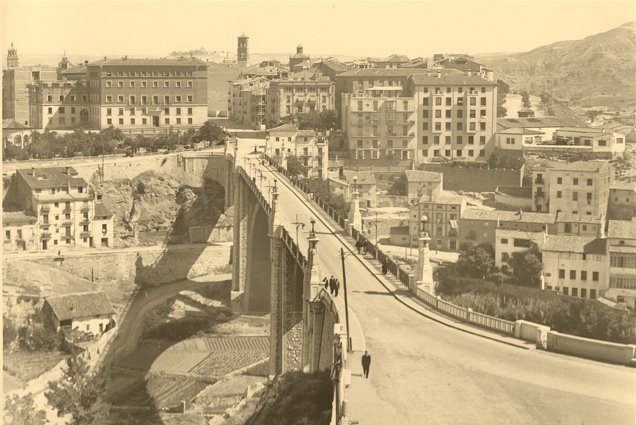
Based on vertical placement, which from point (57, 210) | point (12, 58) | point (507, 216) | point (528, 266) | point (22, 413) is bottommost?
point (22, 413)

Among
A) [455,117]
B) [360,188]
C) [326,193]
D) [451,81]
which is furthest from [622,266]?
[451,81]

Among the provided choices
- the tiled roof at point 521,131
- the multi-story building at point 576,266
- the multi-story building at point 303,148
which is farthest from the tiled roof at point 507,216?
the tiled roof at point 521,131

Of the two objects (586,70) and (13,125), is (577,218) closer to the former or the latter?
(13,125)

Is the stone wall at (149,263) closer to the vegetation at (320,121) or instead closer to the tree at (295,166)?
the tree at (295,166)

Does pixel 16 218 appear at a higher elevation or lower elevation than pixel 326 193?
lower

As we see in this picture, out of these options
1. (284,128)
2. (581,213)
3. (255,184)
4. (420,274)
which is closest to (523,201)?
(581,213)

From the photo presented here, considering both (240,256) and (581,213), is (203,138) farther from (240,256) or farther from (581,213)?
(581,213)
